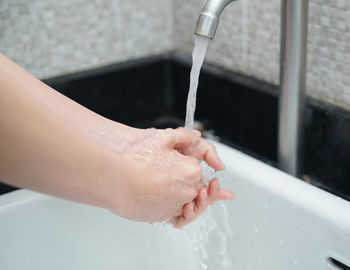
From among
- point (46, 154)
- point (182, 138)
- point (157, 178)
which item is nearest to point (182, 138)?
point (182, 138)

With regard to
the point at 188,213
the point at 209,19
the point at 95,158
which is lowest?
the point at 188,213

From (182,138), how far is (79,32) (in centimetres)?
42

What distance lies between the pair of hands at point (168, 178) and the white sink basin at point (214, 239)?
11cm

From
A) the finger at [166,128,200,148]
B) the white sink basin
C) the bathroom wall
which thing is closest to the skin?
the finger at [166,128,200,148]

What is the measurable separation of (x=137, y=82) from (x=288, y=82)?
0.43 m

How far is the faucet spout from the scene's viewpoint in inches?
29.5

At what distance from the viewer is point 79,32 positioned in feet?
3.69

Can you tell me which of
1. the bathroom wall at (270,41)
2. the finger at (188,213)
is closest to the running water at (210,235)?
the finger at (188,213)

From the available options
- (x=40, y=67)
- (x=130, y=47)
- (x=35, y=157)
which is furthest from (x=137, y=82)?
(x=35, y=157)

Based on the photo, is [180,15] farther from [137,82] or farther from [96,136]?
[96,136]

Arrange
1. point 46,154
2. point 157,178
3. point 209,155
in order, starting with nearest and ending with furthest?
point 46,154 < point 157,178 < point 209,155

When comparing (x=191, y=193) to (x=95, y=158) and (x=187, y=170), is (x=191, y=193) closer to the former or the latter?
(x=187, y=170)

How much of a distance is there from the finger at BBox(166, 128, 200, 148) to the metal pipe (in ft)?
0.51

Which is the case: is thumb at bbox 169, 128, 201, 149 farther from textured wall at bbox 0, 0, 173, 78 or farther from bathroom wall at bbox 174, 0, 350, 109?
textured wall at bbox 0, 0, 173, 78
